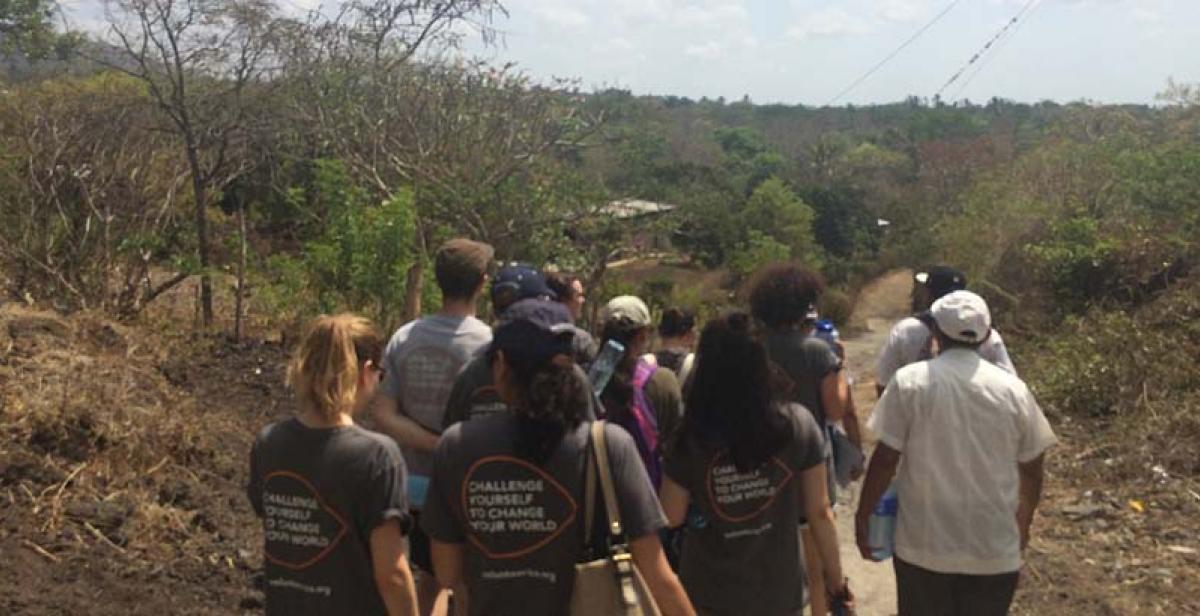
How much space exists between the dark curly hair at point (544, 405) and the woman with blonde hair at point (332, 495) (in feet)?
1.10

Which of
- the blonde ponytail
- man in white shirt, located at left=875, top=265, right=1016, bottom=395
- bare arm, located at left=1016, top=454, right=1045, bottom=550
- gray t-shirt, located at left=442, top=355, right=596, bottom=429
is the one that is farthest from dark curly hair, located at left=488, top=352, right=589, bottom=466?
man in white shirt, located at left=875, top=265, right=1016, bottom=395

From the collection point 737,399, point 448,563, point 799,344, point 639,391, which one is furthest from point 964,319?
point 448,563

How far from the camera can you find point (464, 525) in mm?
2645

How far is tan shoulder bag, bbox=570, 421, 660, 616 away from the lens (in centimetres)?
254

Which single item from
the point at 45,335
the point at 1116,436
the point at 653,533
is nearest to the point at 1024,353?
the point at 1116,436

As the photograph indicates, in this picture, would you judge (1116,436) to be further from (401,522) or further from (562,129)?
(401,522)

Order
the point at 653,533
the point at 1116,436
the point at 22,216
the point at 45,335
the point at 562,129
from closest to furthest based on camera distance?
the point at 653,533
the point at 45,335
the point at 1116,436
the point at 22,216
the point at 562,129

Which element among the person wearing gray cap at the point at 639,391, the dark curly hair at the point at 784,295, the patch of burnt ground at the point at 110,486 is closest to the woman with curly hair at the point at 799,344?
the dark curly hair at the point at 784,295

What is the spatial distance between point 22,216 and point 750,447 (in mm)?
8387

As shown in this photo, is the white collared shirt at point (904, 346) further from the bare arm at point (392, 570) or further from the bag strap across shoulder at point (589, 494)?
the bare arm at point (392, 570)

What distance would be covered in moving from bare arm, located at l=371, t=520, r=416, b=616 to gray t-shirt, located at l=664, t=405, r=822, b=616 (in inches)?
30.8

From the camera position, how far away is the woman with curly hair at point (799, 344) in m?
3.93

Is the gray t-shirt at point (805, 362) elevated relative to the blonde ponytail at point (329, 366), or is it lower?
lower

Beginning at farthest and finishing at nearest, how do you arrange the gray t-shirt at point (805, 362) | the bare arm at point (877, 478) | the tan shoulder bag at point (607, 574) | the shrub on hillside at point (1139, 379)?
the shrub on hillside at point (1139, 379)
the gray t-shirt at point (805, 362)
the bare arm at point (877, 478)
the tan shoulder bag at point (607, 574)
